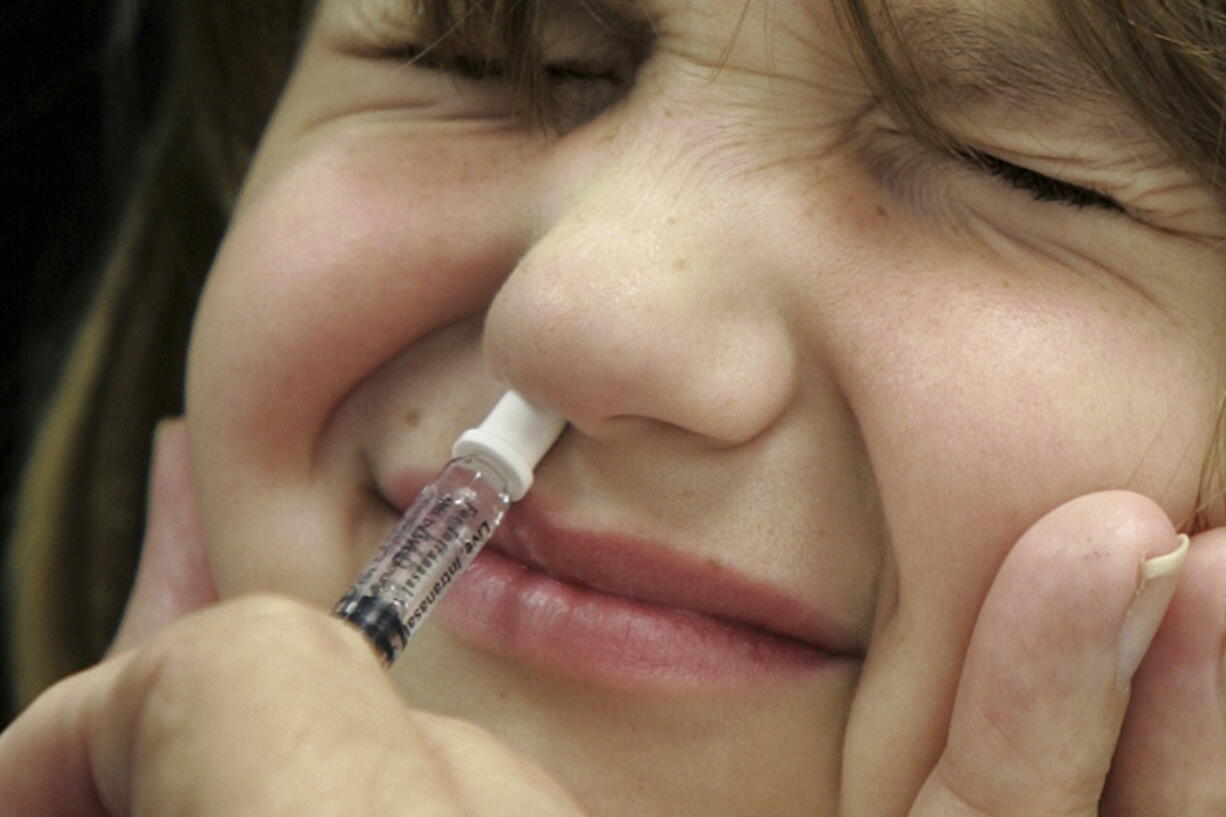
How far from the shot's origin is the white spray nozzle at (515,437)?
893 mm

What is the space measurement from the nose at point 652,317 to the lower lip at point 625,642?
12 cm

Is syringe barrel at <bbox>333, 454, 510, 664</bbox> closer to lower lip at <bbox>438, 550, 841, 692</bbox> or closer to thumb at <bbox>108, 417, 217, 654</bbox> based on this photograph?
lower lip at <bbox>438, 550, 841, 692</bbox>

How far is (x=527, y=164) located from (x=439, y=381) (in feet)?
0.49

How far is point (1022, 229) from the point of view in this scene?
0.90 meters

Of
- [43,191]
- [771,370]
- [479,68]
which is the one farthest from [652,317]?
[43,191]

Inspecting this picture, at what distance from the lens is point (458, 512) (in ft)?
2.95

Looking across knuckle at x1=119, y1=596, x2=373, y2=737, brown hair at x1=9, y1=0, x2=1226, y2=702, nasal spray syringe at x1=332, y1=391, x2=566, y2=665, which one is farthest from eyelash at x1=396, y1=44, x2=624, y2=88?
knuckle at x1=119, y1=596, x2=373, y2=737

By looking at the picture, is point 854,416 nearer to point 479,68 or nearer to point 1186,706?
point 1186,706

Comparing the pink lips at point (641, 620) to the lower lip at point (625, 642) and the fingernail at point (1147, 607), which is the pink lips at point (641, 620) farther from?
the fingernail at point (1147, 607)

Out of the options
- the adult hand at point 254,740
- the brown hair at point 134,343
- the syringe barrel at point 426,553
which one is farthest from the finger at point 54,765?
the brown hair at point 134,343

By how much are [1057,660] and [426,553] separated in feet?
→ 1.13

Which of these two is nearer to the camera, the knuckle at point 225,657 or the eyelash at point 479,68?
the knuckle at point 225,657

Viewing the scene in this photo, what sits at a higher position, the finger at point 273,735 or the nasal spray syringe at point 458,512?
the finger at point 273,735

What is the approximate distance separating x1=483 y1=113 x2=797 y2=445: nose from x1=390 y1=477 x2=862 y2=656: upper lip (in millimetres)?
74
